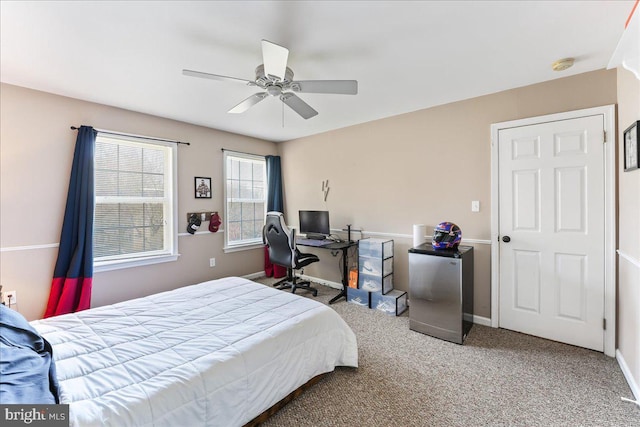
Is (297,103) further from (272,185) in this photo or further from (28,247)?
(28,247)

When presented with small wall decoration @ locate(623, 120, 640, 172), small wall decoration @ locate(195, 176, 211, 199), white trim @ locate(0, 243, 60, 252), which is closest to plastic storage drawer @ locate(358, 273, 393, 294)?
small wall decoration @ locate(623, 120, 640, 172)

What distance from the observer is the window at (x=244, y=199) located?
4.44 metres

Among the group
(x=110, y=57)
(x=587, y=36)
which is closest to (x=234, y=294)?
(x=110, y=57)

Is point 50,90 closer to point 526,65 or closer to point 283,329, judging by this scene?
point 283,329

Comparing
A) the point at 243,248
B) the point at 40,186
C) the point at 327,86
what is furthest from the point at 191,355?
the point at 243,248

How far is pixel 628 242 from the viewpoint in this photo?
2037 millimetres

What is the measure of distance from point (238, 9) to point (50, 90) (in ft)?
8.18

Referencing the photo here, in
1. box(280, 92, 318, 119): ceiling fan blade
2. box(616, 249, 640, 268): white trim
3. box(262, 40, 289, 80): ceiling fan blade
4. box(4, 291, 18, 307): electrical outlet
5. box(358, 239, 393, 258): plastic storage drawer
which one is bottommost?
box(4, 291, 18, 307): electrical outlet

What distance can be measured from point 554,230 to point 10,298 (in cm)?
526

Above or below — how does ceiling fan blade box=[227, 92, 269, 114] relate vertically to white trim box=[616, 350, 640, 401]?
above

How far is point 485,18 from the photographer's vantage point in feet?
5.68

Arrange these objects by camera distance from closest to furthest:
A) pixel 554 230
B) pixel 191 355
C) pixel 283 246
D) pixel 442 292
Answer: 1. pixel 191 355
2. pixel 554 230
3. pixel 442 292
4. pixel 283 246
